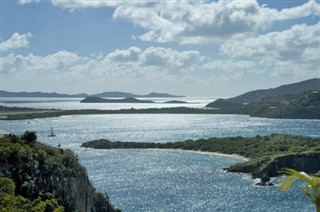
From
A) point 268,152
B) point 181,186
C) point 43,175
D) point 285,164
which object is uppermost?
point 43,175

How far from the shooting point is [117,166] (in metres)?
152

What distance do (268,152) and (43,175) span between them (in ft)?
408

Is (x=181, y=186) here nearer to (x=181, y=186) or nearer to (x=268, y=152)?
(x=181, y=186)

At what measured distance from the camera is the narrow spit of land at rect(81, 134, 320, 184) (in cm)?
13650

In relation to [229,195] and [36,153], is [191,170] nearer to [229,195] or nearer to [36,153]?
[229,195]

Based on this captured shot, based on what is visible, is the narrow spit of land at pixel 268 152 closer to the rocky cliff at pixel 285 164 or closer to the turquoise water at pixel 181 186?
the rocky cliff at pixel 285 164

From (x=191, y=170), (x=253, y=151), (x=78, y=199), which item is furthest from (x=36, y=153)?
(x=253, y=151)

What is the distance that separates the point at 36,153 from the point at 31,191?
256 inches

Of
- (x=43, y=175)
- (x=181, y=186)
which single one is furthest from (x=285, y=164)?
(x=43, y=175)

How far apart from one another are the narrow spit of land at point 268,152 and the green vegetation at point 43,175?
7289 cm

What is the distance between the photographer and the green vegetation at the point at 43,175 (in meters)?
46.6

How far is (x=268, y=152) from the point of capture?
16512 centimetres

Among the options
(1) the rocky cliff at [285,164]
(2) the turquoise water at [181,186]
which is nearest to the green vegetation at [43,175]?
(2) the turquoise water at [181,186]

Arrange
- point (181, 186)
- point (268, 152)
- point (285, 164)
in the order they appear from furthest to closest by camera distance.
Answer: point (268, 152) → point (285, 164) → point (181, 186)
